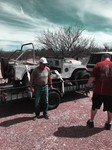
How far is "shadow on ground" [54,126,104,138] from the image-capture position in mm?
5493

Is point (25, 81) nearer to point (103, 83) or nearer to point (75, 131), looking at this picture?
point (75, 131)

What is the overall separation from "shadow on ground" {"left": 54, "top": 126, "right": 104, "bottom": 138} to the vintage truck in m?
1.69

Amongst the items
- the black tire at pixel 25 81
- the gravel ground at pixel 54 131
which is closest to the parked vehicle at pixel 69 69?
the gravel ground at pixel 54 131

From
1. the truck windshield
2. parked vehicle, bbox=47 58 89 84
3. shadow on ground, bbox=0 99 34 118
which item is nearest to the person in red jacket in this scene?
shadow on ground, bbox=0 99 34 118

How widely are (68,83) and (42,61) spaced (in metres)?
2.60

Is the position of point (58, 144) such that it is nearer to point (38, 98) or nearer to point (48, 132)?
point (48, 132)

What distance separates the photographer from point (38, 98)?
6.56 m

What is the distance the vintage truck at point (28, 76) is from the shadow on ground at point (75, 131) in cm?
169

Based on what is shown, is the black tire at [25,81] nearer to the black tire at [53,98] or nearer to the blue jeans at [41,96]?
the black tire at [53,98]

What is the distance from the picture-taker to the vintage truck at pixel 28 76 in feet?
23.5

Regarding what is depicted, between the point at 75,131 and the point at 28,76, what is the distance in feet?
8.45

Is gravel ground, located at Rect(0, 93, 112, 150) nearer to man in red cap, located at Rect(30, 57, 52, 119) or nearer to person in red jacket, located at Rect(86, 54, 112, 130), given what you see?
man in red cap, located at Rect(30, 57, 52, 119)

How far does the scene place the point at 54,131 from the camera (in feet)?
18.9

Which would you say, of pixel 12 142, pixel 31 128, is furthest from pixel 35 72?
pixel 12 142
